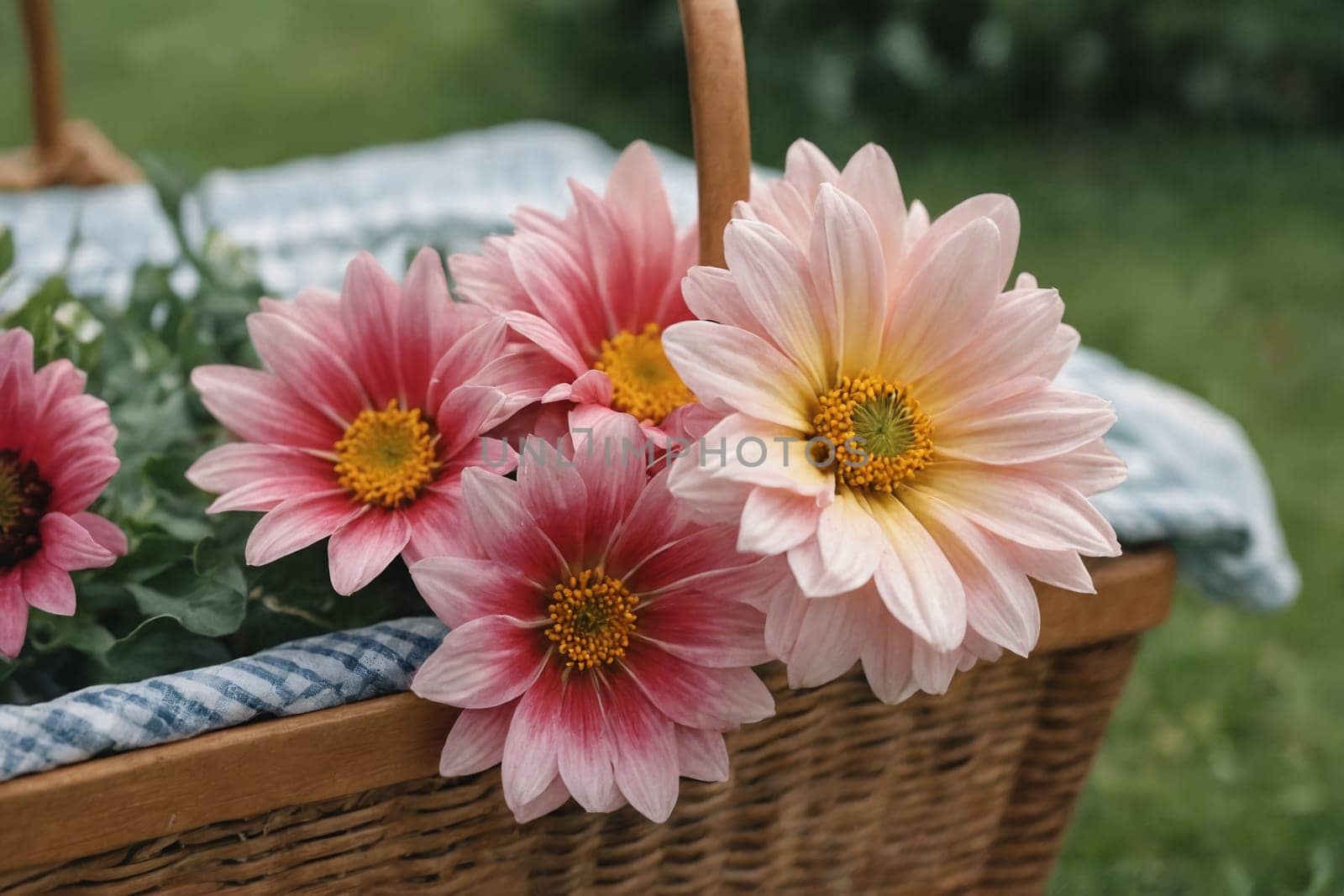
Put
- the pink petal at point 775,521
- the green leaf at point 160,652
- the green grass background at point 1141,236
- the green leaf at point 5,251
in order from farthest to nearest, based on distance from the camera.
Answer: the green grass background at point 1141,236 → the green leaf at point 5,251 → the green leaf at point 160,652 → the pink petal at point 775,521

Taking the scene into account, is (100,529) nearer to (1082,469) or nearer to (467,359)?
(467,359)

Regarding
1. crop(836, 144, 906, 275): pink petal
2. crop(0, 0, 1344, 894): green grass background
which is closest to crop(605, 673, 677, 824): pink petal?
crop(836, 144, 906, 275): pink petal

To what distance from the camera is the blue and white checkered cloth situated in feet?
1.68

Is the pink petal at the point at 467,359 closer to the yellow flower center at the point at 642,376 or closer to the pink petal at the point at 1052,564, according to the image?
the yellow flower center at the point at 642,376

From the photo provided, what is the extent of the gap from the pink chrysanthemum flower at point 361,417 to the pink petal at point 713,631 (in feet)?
0.31

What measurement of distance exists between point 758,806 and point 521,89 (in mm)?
2189

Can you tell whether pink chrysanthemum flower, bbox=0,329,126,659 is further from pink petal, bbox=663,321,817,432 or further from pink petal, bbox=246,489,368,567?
pink petal, bbox=663,321,817,432

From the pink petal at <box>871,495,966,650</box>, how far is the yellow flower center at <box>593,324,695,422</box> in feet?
0.39

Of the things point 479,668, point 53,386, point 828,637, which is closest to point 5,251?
point 53,386

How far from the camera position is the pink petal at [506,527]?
503 millimetres

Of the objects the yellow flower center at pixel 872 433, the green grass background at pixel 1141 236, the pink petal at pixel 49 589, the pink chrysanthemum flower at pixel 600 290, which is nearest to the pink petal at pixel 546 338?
the pink chrysanthemum flower at pixel 600 290

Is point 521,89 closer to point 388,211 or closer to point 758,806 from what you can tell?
point 388,211

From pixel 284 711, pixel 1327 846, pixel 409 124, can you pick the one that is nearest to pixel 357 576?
pixel 284 711

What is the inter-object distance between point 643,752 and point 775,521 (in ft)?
0.41
